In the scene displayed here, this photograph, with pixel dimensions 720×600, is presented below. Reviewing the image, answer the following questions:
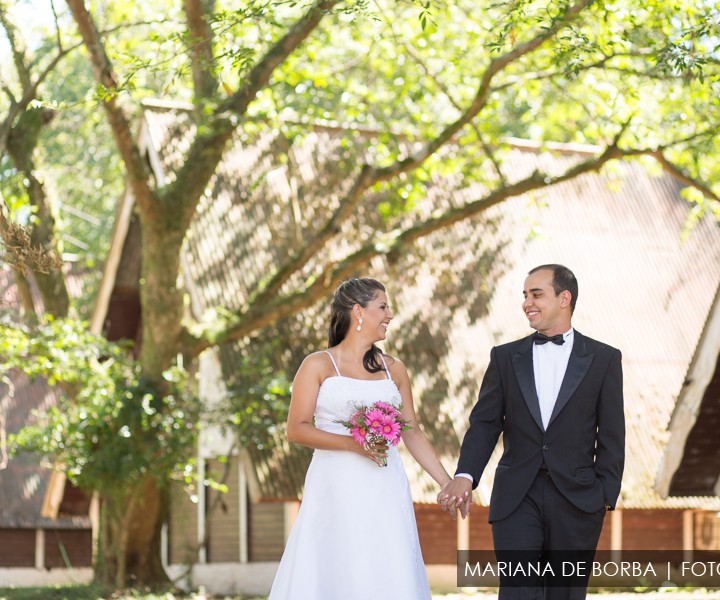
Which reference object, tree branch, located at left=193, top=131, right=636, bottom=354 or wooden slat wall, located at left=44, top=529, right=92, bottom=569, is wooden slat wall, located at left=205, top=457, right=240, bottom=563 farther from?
wooden slat wall, located at left=44, top=529, right=92, bottom=569

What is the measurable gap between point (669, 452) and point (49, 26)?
12737 millimetres

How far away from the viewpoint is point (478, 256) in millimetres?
19812

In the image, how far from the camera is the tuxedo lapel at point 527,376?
650cm

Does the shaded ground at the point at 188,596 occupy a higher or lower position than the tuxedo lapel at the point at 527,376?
lower

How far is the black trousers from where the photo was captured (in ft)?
20.3

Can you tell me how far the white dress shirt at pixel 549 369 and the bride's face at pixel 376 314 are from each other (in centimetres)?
92

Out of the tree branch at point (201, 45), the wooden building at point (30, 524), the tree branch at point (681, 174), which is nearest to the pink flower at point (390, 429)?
the tree branch at point (201, 45)

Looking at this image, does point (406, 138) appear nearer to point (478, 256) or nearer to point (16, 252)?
point (478, 256)

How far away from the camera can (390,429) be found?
6.93 metres

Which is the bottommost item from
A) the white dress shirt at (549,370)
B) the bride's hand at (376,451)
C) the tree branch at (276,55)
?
the bride's hand at (376,451)

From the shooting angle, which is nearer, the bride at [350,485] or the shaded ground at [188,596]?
the bride at [350,485]

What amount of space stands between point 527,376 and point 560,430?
35cm

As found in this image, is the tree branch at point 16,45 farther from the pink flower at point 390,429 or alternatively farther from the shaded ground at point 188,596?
the pink flower at point 390,429

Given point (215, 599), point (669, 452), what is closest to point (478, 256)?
point (215, 599)
